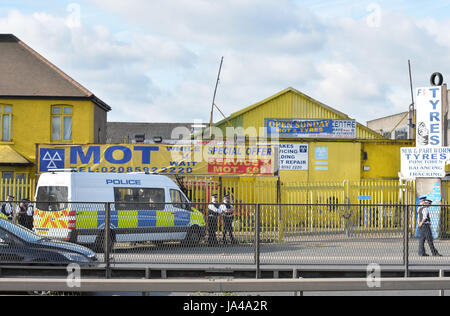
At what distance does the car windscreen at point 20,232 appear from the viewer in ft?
36.3

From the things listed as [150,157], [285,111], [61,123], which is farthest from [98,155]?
[285,111]

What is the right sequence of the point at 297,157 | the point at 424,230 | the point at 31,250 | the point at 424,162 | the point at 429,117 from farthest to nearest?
the point at 297,157, the point at 424,162, the point at 429,117, the point at 424,230, the point at 31,250

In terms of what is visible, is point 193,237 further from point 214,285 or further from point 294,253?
point 214,285

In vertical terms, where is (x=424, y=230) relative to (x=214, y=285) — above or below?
above

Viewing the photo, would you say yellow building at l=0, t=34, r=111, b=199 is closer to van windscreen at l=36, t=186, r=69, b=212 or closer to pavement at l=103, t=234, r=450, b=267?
van windscreen at l=36, t=186, r=69, b=212

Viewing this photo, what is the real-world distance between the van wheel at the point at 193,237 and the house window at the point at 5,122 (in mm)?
18074

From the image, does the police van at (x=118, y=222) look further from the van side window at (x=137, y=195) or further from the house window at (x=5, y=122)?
the house window at (x=5, y=122)

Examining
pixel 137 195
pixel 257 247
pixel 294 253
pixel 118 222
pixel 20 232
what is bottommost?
pixel 294 253

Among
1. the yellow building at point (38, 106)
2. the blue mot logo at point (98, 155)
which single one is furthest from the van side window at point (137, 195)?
the yellow building at point (38, 106)

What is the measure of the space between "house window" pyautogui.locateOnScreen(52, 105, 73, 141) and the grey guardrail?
2072 cm

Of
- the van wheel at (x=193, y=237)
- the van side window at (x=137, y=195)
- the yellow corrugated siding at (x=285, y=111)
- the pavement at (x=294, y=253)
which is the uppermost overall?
the yellow corrugated siding at (x=285, y=111)

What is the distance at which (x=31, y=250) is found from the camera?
11125 millimetres

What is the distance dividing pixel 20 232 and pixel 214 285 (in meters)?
5.56

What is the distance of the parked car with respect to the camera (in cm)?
1109
